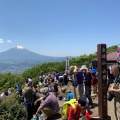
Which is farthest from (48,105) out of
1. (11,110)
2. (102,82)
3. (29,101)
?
(102,82)

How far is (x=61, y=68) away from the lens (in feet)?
99.3

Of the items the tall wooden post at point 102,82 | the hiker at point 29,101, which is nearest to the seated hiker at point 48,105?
the hiker at point 29,101

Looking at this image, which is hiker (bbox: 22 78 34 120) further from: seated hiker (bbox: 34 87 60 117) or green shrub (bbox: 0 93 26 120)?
seated hiker (bbox: 34 87 60 117)

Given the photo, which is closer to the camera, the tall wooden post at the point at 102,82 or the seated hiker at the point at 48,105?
the tall wooden post at the point at 102,82

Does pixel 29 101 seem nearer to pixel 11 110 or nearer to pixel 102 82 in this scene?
pixel 11 110

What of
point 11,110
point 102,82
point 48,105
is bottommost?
point 11,110

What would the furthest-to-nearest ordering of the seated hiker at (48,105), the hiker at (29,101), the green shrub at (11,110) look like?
the hiker at (29,101) < the green shrub at (11,110) < the seated hiker at (48,105)

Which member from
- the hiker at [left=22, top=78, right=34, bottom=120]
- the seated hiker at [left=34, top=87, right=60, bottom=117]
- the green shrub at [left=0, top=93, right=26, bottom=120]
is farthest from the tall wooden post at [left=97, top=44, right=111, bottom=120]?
the green shrub at [left=0, top=93, right=26, bottom=120]

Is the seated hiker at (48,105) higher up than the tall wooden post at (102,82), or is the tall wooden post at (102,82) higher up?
the tall wooden post at (102,82)

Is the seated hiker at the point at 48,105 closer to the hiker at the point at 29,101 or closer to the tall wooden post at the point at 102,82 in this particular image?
the hiker at the point at 29,101

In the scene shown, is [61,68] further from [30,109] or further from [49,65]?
[30,109]

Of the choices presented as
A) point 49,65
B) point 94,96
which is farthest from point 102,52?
point 49,65

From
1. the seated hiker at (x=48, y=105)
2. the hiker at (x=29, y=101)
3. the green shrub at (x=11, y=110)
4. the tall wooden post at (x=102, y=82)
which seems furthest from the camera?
the hiker at (x=29, y=101)

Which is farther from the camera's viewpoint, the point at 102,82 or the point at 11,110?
the point at 11,110
